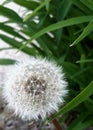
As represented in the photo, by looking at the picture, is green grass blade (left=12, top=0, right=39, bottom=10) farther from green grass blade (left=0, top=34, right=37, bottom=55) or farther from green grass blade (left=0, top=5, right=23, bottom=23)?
green grass blade (left=0, top=34, right=37, bottom=55)

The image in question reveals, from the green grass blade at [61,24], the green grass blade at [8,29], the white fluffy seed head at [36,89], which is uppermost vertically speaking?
the green grass blade at [8,29]

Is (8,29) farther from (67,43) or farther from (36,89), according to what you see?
(36,89)

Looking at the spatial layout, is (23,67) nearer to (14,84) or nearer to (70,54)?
(14,84)

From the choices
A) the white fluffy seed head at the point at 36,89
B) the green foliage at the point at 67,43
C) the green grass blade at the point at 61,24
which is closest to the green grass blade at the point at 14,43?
the green foliage at the point at 67,43

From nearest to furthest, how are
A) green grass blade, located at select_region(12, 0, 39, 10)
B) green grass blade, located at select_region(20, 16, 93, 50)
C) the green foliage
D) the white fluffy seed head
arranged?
the white fluffy seed head, green grass blade, located at select_region(20, 16, 93, 50), the green foliage, green grass blade, located at select_region(12, 0, 39, 10)

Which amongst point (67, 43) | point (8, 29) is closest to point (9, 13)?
point (8, 29)

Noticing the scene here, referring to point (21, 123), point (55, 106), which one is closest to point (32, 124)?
point (21, 123)

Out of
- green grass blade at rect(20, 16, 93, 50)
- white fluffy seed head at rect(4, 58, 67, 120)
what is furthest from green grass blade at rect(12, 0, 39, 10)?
white fluffy seed head at rect(4, 58, 67, 120)

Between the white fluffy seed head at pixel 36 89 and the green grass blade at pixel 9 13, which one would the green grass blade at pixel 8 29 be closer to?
the green grass blade at pixel 9 13

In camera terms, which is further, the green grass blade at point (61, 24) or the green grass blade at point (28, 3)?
the green grass blade at point (28, 3)
